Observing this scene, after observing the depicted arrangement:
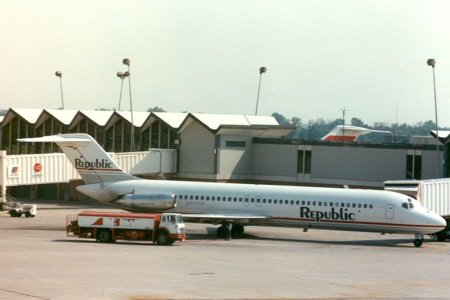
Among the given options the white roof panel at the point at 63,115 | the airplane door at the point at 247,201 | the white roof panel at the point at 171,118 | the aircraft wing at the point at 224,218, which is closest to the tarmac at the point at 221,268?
the aircraft wing at the point at 224,218

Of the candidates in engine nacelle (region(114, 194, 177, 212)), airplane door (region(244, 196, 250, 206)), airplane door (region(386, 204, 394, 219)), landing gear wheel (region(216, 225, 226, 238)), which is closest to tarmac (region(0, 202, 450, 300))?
landing gear wheel (region(216, 225, 226, 238))

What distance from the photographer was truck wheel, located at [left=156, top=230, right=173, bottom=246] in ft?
181

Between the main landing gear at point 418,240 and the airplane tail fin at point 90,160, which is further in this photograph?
the airplane tail fin at point 90,160

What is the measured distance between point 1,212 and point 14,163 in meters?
4.33

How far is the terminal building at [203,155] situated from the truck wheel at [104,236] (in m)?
24.1

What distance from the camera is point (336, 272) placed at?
44781mm

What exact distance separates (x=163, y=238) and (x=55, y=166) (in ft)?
98.6

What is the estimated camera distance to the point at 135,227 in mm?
55219

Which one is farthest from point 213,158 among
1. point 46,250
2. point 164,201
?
point 46,250

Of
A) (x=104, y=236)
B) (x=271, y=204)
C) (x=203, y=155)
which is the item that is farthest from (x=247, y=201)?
(x=203, y=155)

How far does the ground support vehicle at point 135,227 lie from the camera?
54.9 meters

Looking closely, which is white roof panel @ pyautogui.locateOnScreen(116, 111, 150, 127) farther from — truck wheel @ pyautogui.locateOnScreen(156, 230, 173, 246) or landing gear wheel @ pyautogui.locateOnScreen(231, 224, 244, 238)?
truck wheel @ pyautogui.locateOnScreen(156, 230, 173, 246)

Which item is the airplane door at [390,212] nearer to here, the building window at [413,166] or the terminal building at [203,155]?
the terminal building at [203,155]

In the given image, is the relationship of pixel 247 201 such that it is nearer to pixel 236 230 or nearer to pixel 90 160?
pixel 236 230
